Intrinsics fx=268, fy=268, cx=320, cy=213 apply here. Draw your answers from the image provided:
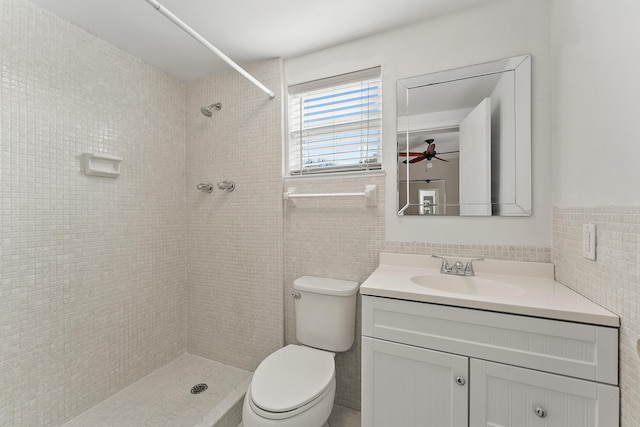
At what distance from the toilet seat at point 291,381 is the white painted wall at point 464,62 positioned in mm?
786

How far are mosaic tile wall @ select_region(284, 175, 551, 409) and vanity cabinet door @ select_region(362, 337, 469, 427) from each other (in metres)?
0.50

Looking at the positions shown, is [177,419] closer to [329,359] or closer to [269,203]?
[329,359]

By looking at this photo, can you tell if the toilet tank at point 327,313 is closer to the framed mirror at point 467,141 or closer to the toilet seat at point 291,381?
the toilet seat at point 291,381

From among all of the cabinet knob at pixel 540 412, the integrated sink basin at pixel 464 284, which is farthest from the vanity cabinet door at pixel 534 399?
the integrated sink basin at pixel 464 284

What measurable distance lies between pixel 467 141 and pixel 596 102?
515 millimetres

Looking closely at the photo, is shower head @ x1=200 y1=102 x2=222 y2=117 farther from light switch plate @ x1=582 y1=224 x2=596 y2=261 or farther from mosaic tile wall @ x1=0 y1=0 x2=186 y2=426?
light switch plate @ x1=582 y1=224 x2=596 y2=261

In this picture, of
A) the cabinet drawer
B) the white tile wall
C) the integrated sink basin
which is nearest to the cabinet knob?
the cabinet drawer

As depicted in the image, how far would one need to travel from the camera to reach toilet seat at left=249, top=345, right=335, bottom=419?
1.06m

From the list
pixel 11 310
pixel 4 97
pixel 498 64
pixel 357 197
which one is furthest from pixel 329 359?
pixel 4 97

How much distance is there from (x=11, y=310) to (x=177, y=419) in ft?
3.20

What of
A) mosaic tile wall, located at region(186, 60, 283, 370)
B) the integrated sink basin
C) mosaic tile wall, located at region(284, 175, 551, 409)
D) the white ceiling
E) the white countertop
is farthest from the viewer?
mosaic tile wall, located at region(186, 60, 283, 370)

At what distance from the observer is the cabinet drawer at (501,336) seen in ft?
2.68

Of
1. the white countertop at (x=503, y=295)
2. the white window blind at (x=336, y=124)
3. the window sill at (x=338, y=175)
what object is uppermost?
the white window blind at (x=336, y=124)

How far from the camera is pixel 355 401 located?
5.32 ft
